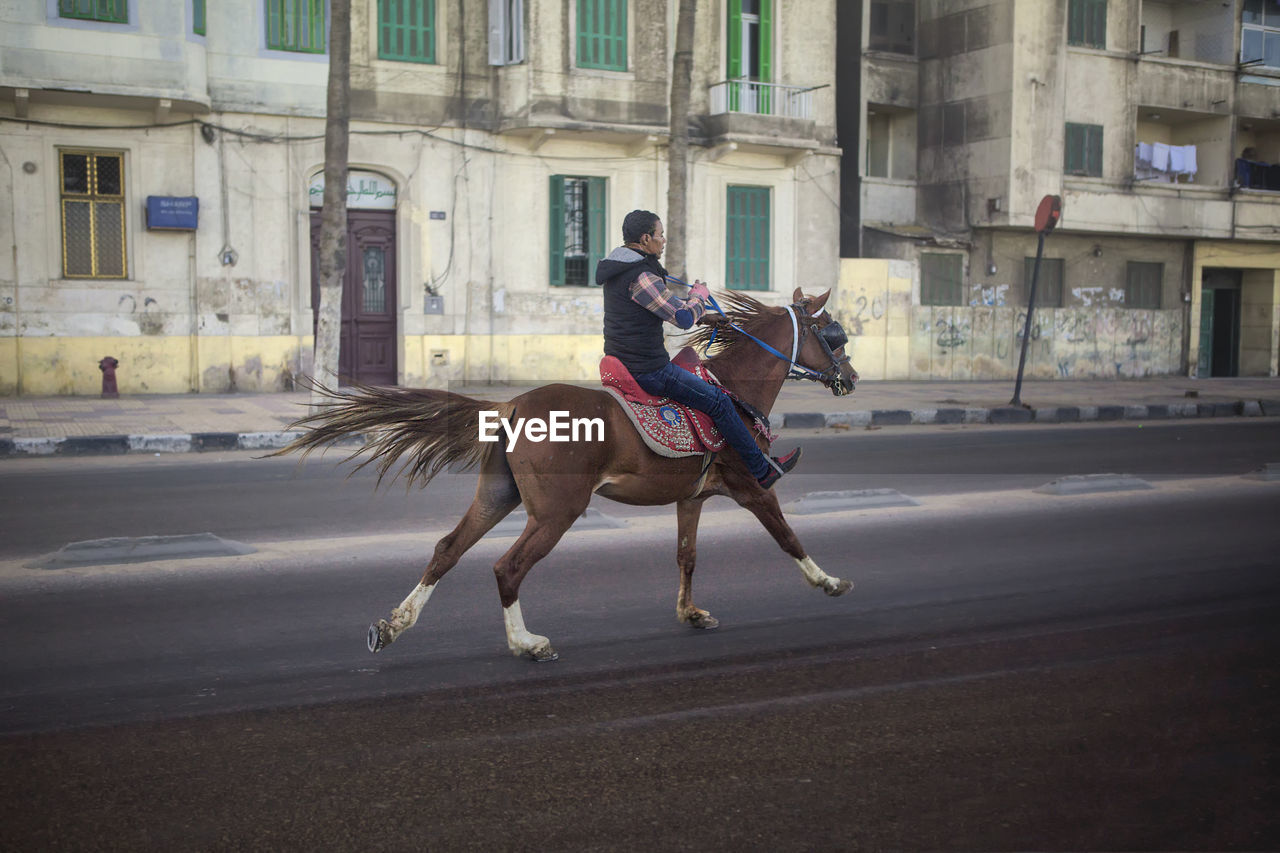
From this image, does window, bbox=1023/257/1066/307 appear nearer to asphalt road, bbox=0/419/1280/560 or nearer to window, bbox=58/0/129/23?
asphalt road, bbox=0/419/1280/560

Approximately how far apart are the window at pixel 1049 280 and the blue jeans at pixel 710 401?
2535 centimetres

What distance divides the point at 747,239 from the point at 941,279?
5.73 meters

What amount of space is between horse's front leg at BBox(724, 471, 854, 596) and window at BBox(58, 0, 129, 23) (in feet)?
56.9

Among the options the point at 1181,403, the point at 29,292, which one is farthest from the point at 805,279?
the point at 29,292

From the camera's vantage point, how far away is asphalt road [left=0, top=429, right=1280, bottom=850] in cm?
376

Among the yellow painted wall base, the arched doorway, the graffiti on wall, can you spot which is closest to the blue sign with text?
the yellow painted wall base

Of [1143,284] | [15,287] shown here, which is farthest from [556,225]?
[1143,284]

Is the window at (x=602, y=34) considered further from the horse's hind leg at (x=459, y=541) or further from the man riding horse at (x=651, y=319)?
the horse's hind leg at (x=459, y=541)

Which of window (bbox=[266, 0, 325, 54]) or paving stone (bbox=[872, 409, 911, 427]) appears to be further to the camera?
window (bbox=[266, 0, 325, 54])

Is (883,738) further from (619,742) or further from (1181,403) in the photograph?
(1181,403)

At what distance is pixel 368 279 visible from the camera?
22766 millimetres

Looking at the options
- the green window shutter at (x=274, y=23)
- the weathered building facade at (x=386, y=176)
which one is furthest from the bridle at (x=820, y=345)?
the green window shutter at (x=274, y=23)

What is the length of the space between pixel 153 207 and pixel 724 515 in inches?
564

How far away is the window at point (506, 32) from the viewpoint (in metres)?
22.8
